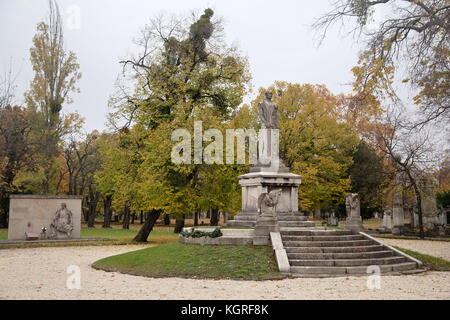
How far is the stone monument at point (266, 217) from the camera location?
45.7 feet

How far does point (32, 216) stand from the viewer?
86.4ft

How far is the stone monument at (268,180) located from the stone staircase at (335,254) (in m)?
1.53

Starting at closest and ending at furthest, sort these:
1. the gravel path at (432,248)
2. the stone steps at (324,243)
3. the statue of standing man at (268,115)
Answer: the stone steps at (324,243)
the statue of standing man at (268,115)
the gravel path at (432,248)

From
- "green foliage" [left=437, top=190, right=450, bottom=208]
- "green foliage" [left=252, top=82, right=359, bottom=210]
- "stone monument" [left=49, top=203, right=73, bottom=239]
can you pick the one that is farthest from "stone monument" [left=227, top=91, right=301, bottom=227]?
"green foliage" [left=437, top=190, right=450, bottom=208]

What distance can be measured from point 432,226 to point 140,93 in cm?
2533

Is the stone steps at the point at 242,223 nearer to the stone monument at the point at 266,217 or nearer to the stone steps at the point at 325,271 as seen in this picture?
the stone monument at the point at 266,217

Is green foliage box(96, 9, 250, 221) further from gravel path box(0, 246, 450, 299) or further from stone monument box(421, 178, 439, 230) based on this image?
stone monument box(421, 178, 439, 230)

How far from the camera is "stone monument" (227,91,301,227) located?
1648 centimetres

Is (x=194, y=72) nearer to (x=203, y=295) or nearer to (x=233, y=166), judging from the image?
(x=233, y=166)

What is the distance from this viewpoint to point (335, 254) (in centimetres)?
1309

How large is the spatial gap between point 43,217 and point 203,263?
17775 mm

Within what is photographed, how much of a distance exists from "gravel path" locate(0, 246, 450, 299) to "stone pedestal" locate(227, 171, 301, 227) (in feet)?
18.0

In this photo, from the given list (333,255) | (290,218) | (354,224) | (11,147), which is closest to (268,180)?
(290,218)

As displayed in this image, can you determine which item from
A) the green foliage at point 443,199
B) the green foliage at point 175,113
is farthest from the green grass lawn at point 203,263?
the green foliage at point 443,199
